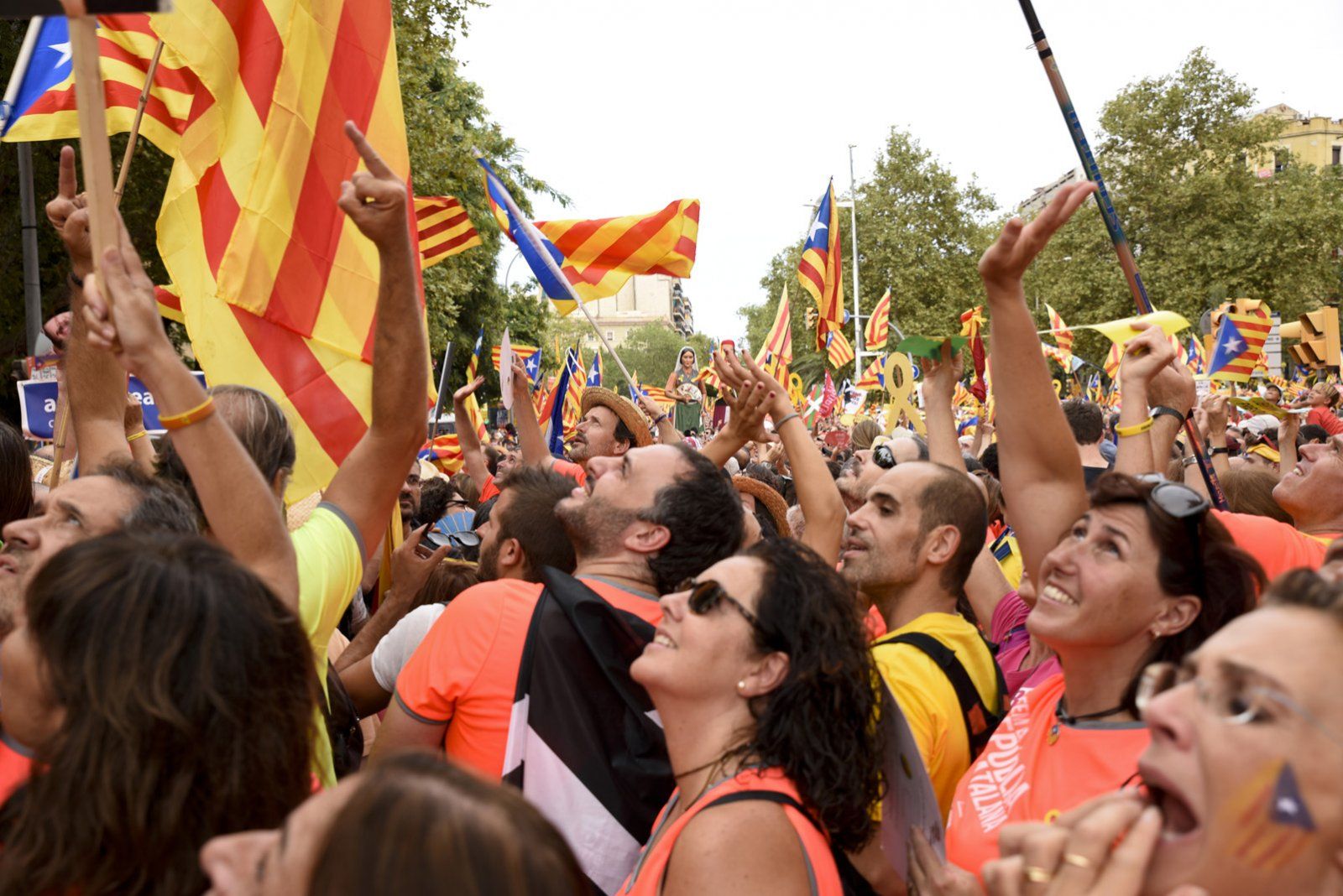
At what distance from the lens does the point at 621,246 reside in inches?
316

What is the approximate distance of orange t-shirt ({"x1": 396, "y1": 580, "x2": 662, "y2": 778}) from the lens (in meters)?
2.92

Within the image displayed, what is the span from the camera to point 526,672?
2846 mm

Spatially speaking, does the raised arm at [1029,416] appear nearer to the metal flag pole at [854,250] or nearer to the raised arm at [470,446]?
the raised arm at [470,446]

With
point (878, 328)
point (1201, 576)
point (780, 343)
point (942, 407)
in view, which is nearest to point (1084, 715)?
point (1201, 576)

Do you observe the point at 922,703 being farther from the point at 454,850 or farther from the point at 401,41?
the point at 401,41

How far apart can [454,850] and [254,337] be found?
3019mm

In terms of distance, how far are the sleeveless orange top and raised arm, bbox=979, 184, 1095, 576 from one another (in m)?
1.11

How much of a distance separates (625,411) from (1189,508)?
406 centimetres

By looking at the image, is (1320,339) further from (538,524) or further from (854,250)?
(854,250)

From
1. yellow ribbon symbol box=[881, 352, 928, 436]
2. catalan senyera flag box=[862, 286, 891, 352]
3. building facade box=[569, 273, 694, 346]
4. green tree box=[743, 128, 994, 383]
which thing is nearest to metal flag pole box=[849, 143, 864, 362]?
green tree box=[743, 128, 994, 383]

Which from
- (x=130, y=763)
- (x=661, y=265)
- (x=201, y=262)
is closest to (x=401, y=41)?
(x=661, y=265)

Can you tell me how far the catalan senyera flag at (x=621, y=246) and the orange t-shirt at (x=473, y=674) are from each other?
16.3ft

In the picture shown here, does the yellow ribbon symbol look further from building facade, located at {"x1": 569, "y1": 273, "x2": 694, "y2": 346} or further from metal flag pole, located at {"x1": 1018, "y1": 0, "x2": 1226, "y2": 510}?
building facade, located at {"x1": 569, "y1": 273, "x2": 694, "y2": 346}

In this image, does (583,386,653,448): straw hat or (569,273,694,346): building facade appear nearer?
(583,386,653,448): straw hat
